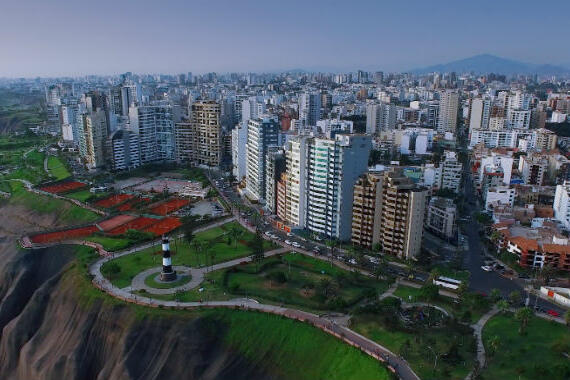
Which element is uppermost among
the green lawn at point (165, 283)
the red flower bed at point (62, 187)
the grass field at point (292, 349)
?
the red flower bed at point (62, 187)

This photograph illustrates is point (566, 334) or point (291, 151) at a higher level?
point (291, 151)

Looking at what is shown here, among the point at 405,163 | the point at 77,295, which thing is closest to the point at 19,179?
the point at 77,295

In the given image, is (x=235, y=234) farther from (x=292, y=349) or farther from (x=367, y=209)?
(x=292, y=349)

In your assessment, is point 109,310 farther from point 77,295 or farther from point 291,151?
point 291,151

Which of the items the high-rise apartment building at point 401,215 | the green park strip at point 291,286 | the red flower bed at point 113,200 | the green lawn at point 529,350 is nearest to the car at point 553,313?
the green lawn at point 529,350

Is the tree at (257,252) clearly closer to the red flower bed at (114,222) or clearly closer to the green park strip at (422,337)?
the green park strip at (422,337)

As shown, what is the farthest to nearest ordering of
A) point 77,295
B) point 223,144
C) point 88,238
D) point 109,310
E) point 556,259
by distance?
point 223,144, point 88,238, point 556,259, point 77,295, point 109,310
